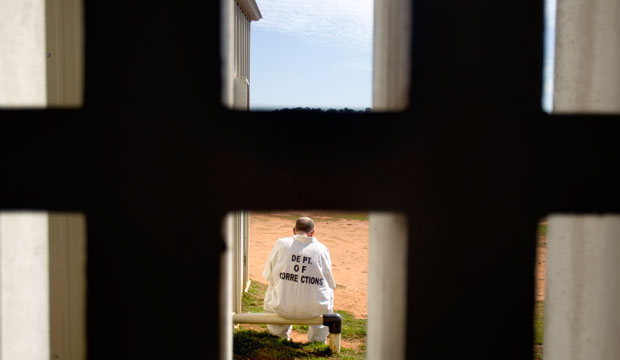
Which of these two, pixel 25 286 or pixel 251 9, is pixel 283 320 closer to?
pixel 25 286

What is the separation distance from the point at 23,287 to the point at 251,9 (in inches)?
266

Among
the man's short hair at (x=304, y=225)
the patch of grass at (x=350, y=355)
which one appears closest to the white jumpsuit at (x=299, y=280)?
the man's short hair at (x=304, y=225)

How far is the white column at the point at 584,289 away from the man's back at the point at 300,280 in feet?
15.1

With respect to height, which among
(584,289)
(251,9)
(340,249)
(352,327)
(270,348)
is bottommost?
(340,249)

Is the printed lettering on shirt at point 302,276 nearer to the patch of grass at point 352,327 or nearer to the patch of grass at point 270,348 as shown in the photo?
the patch of grass at point 270,348

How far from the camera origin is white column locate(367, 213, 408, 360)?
0.53 meters

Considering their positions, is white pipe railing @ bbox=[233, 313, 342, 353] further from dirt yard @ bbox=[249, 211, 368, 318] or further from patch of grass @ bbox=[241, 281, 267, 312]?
patch of grass @ bbox=[241, 281, 267, 312]

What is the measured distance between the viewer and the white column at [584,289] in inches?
22.3

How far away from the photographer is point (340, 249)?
15.4 m

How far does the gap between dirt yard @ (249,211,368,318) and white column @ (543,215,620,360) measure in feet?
12.9

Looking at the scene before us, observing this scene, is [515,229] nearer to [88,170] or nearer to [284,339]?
[88,170]

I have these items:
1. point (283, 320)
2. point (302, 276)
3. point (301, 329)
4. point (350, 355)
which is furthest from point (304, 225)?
point (301, 329)

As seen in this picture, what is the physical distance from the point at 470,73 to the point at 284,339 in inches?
239

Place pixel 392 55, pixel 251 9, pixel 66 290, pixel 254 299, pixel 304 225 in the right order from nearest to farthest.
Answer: pixel 392 55, pixel 66 290, pixel 304 225, pixel 251 9, pixel 254 299
